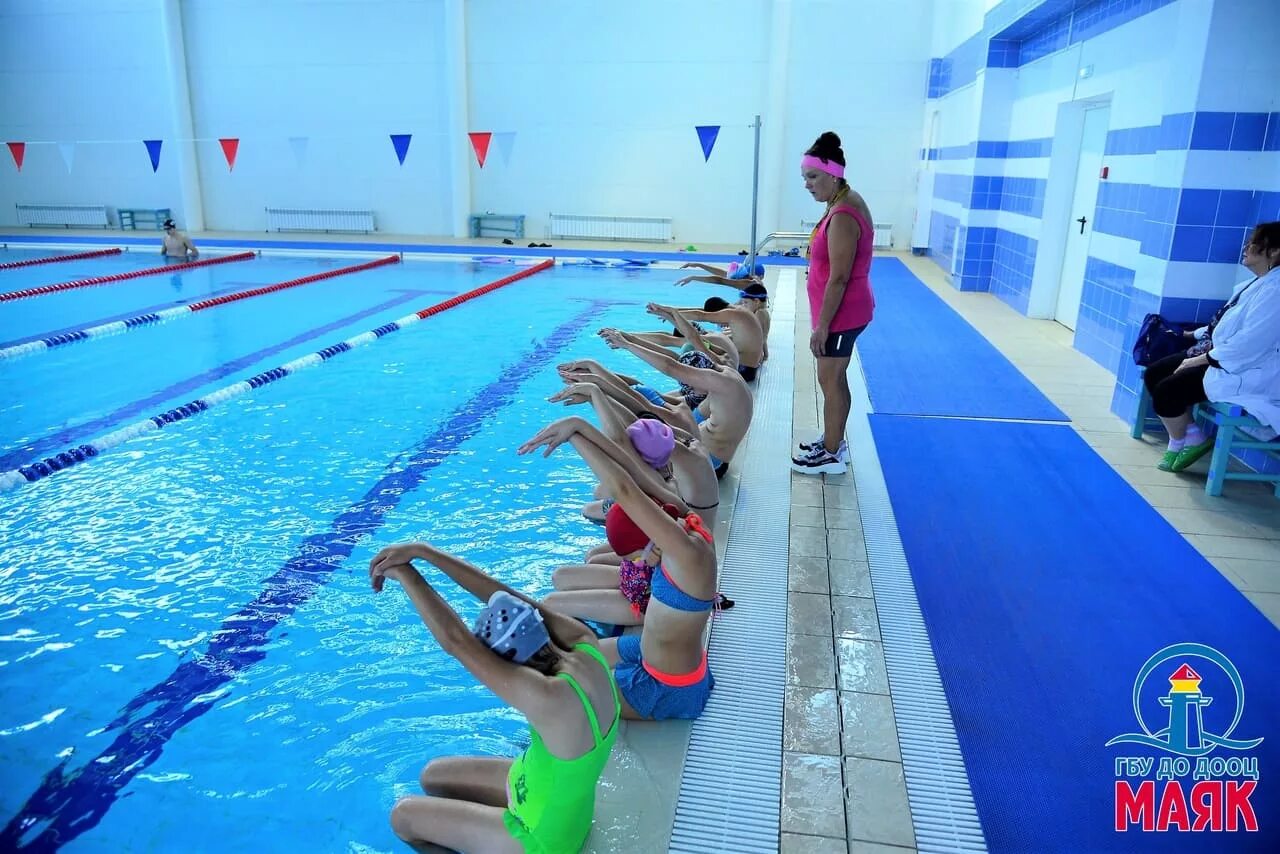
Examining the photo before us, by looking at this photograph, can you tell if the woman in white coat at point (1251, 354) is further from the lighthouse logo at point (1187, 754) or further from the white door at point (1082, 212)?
the white door at point (1082, 212)

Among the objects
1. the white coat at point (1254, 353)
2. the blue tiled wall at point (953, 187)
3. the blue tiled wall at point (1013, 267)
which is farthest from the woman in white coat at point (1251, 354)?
the blue tiled wall at point (953, 187)

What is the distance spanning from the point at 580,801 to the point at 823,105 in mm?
15436

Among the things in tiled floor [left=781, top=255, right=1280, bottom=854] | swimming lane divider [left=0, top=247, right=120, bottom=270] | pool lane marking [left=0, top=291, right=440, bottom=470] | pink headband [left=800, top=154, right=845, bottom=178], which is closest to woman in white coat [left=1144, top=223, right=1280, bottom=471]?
tiled floor [left=781, top=255, right=1280, bottom=854]

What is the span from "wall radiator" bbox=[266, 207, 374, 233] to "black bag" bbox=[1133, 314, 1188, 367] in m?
15.4

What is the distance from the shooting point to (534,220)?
17.0 m

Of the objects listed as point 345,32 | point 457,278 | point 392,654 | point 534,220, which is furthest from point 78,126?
point 392,654

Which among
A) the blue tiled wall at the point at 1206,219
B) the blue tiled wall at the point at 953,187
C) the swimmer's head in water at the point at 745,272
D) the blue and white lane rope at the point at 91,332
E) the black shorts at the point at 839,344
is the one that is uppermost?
the blue tiled wall at the point at 953,187

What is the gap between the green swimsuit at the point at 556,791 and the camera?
5.86ft

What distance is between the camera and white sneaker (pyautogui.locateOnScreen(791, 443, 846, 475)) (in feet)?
14.9

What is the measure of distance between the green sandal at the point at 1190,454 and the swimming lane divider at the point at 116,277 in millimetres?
11841

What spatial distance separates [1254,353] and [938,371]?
2.72m

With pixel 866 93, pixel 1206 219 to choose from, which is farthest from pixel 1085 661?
pixel 866 93

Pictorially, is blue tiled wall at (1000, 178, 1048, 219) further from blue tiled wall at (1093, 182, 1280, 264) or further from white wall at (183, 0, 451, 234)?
white wall at (183, 0, 451, 234)

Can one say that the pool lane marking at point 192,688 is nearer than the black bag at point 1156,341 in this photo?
Yes
